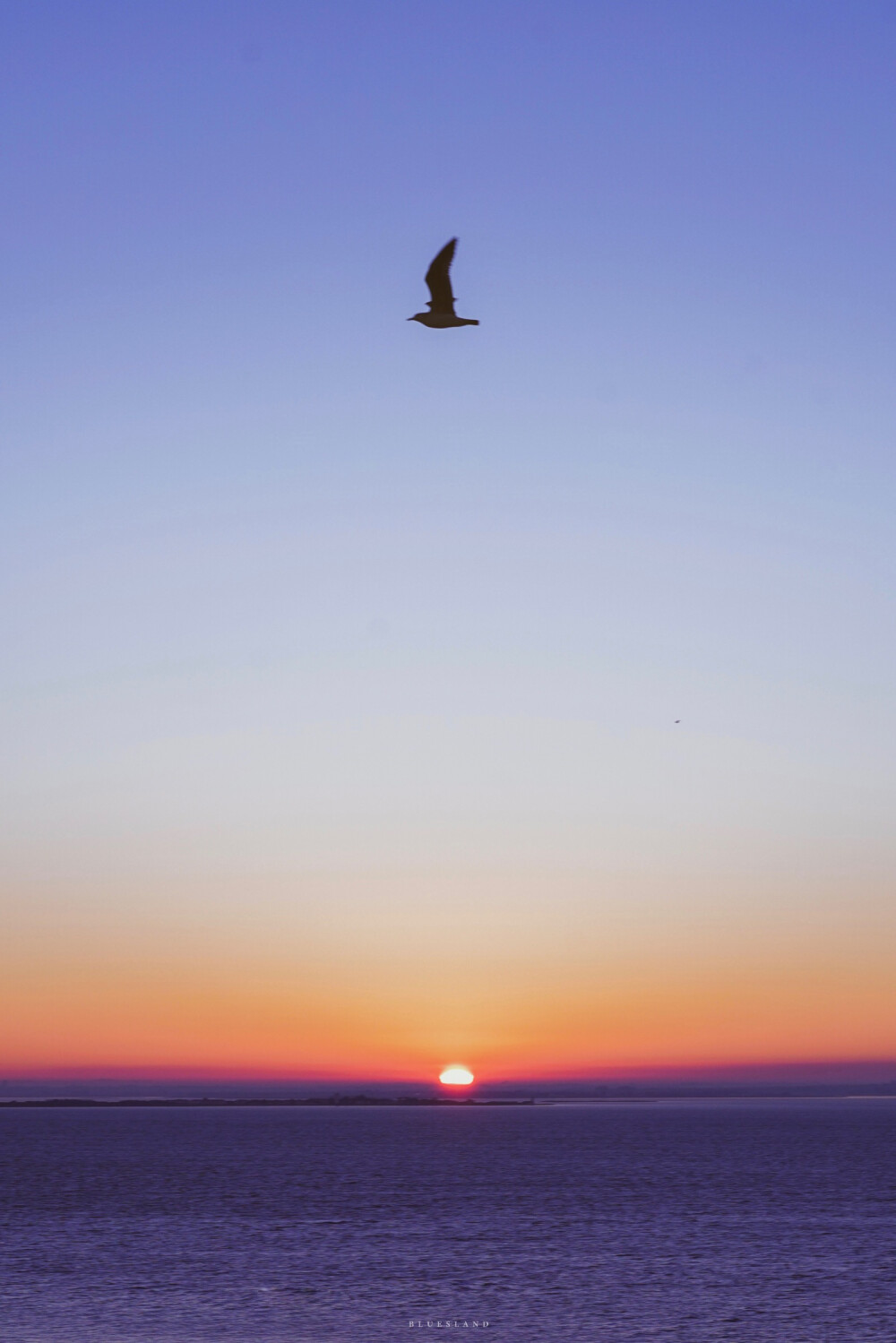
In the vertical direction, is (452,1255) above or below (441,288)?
below

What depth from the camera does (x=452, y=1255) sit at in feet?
226

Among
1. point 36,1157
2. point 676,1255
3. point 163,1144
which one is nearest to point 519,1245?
point 676,1255

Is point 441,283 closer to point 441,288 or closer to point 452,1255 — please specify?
point 441,288

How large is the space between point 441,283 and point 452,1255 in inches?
2034

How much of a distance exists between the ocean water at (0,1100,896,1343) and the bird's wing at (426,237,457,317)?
3387cm

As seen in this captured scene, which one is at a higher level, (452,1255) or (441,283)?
(441,283)

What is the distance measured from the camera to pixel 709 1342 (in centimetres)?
4784

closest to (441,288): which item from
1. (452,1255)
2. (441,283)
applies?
(441,283)

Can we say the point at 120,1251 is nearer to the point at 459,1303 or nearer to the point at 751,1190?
the point at 459,1303

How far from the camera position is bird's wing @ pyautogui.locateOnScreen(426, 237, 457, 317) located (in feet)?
99.1

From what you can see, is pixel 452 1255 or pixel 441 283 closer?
pixel 441 283

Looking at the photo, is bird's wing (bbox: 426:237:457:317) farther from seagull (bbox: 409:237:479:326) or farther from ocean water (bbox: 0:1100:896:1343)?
ocean water (bbox: 0:1100:896:1343)

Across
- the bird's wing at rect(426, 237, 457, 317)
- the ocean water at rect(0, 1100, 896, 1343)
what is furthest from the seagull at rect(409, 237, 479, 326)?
the ocean water at rect(0, 1100, 896, 1343)

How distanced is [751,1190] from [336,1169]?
143 ft
